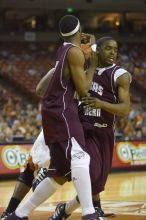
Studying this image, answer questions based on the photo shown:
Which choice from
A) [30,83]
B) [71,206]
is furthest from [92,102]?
[30,83]

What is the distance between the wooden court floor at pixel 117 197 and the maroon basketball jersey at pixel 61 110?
1689 mm

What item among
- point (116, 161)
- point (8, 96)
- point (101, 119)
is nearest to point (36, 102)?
point (8, 96)

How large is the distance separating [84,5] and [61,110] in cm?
2118

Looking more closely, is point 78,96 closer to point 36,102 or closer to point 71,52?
point 71,52

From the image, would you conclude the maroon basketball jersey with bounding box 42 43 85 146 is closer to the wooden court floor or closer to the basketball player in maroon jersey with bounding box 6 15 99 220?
the basketball player in maroon jersey with bounding box 6 15 99 220

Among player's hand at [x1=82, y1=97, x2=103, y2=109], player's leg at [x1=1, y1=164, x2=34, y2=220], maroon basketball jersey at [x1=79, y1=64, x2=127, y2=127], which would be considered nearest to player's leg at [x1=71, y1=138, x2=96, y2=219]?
player's hand at [x1=82, y1=97, x2=103, y2=109]

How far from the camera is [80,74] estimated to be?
17.3 feet

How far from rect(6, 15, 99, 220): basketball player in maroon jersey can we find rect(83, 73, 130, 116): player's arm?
0.19m

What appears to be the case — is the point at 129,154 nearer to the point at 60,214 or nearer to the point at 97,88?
the point at 60,214

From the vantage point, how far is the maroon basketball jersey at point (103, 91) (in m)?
5.95

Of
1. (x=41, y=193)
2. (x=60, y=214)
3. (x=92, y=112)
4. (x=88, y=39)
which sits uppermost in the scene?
(x=88, y=39)

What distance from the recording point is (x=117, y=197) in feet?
30.9

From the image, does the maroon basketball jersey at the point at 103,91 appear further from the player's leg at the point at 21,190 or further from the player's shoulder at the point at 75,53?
the player's leg at the point at 21,190

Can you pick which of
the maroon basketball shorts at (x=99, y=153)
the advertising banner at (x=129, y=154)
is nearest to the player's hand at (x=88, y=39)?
the maroon basketball shorts at (x=99, y=153)
